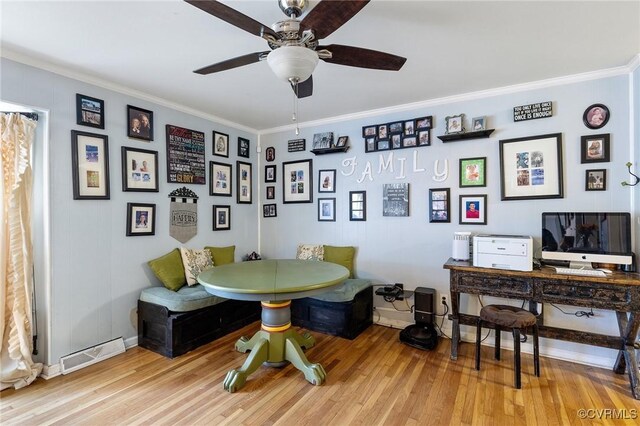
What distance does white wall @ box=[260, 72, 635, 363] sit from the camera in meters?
2.57

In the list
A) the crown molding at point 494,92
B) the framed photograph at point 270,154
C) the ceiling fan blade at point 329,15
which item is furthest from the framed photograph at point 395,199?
the ceiling fan blade at point 329,15

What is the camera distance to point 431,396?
2.16 metres

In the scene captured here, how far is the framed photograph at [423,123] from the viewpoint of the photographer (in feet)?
10.7

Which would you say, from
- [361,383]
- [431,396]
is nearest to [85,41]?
[361,383]

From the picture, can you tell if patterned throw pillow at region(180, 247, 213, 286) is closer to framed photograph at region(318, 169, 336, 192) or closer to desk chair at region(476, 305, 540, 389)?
framed photograph at region(318, 169, 336, 192)

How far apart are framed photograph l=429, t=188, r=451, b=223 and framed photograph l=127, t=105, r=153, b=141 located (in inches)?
119

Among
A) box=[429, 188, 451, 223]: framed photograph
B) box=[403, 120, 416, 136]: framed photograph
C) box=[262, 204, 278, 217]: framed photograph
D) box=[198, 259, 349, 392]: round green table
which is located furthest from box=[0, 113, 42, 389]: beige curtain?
box=[429, 188, 451, 223]: framed photograph

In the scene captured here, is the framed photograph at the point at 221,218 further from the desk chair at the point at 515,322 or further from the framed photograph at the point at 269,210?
the desk chair at the point at 515,322

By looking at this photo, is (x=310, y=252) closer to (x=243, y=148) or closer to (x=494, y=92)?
(x=243, y=148)

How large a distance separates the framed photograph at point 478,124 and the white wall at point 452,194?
0.23 ft

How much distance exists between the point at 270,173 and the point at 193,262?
1.69 m

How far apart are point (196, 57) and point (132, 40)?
0.41 meters

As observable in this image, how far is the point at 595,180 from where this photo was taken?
2584 millimetres

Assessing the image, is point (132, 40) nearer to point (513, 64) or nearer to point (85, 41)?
point (85, 41)
